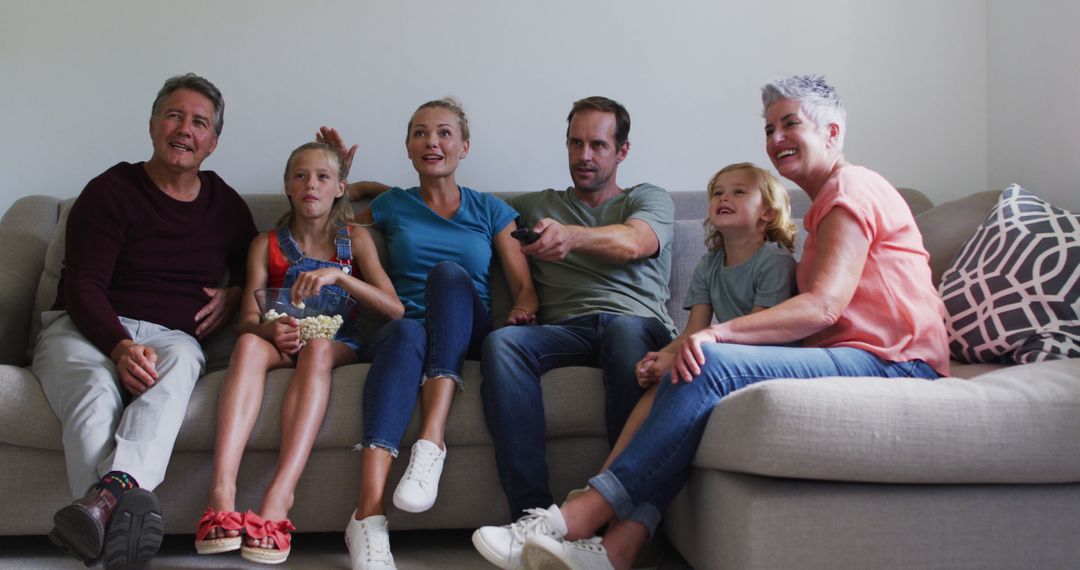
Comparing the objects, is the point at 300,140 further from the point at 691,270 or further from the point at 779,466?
the point at 779,466

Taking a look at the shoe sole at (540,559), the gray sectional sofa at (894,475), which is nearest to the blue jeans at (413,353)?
the shoe sole at (540,559)

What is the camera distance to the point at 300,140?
308cm

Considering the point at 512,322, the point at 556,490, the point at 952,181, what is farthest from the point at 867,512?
the point at 952,181

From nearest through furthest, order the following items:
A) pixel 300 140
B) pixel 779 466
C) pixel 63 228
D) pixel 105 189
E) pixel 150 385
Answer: pixel 779 466 → pixel 150 385 → pixel 105 189 → pixel 63 228 → pixel 300 140

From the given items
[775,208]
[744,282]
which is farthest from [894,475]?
[775,208]

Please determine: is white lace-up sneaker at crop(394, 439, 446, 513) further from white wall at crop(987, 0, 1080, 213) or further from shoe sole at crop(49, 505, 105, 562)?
white wall at crop(987, 0, 1080, 213)

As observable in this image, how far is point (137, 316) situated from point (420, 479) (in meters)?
0.90

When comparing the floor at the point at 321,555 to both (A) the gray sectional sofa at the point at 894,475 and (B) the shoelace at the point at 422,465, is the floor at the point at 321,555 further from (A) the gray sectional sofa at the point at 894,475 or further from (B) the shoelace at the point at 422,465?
(A) the gray sectional sofa at the point at 894,475

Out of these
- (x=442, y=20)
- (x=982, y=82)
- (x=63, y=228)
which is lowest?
(x=63, y=228)

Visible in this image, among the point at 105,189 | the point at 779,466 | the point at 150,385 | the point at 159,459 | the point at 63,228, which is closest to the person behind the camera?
the point at 779,466

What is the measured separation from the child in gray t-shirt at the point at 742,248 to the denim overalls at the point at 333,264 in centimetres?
85

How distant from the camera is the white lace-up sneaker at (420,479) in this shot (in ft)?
6.15

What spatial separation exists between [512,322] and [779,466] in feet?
3.24

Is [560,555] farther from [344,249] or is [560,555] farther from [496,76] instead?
[496,76]
